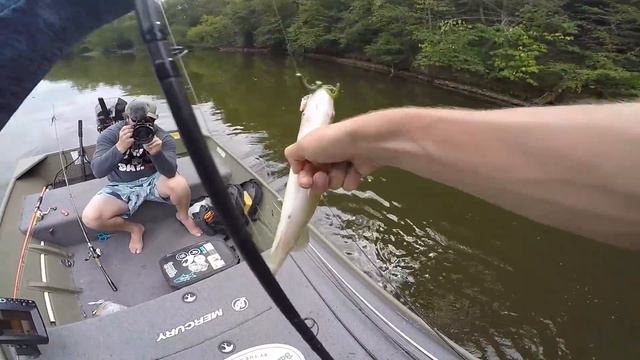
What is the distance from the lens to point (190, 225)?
15.9ft

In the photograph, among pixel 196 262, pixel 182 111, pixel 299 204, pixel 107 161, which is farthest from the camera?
pixel 107 161

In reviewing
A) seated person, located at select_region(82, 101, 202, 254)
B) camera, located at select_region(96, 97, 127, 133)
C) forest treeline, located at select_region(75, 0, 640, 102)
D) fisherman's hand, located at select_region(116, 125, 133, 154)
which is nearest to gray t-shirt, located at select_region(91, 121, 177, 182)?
seated person, located at select_region(82, 101, 202, 254)

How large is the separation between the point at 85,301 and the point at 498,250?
5499 millimetres

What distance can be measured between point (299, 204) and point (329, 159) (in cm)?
25

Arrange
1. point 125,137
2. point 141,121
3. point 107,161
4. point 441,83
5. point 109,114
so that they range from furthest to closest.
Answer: point 441,83, point 109,114, point 107,161, point 141,121, point 125,137

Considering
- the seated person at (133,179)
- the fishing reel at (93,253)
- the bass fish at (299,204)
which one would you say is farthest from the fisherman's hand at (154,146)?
the bass fish at (299,204)

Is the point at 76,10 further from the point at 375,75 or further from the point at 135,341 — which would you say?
the point at 375,75

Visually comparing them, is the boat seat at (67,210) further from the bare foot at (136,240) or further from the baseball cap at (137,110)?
the baseball cap at (137,110)

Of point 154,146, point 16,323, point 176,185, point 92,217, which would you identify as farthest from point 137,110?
point 16,323

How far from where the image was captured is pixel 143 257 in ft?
14.9

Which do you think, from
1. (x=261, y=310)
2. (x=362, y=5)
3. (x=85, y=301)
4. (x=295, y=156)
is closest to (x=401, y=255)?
(x=261, y=310)

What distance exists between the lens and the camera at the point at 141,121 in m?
4.21

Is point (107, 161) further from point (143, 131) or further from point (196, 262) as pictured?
point (196, 262)

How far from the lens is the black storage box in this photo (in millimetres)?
3896
